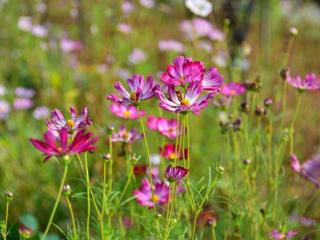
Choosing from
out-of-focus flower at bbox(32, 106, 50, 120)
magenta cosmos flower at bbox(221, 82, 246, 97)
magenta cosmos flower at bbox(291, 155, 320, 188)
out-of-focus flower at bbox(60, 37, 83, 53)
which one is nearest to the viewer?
magenta cosmos flower at bbox(291, 155, 320, 188)

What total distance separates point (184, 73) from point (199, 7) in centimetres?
135

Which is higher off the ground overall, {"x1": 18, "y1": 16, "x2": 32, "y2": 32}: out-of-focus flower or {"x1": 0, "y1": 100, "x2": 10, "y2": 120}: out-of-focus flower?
{"x1": 18, "y1": 16, "x2": 32, "y2": 32}: out-of-focus flower

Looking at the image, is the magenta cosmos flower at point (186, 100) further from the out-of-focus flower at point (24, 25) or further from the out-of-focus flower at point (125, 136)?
the out-of-focus flower at point (24, 25)

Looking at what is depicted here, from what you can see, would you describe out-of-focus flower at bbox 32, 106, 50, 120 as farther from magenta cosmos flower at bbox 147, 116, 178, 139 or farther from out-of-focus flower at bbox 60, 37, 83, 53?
magenta cosmos flower at bbox 147, 116, 178, 139

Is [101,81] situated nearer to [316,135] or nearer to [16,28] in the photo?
[16,28]

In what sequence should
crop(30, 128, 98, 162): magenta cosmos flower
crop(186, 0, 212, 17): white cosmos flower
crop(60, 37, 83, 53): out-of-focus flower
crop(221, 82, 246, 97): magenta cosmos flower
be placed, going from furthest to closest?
1. crop(60, 37, 83, 53): out-of-focus flower
2. crop(186, 0, 212, 17): white cosmos flower
3. crop(221, 82, 246, 97): magenta cosmos flower
4. crop(30, 128, 98, 162): magenta cosmos flower

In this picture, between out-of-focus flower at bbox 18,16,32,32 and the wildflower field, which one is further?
out-of-focus flower at bbox 18,16,32,32

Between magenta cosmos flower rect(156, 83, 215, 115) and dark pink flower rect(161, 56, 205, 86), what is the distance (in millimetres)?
11

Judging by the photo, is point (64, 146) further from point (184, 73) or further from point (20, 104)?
point (20, 104)

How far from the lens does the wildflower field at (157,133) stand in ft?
3.25

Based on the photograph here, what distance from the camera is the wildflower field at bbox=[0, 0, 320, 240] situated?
992 mm

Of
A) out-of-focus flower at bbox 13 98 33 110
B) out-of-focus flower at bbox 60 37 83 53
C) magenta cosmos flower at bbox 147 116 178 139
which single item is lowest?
out-of-focus flower at bbox 13 98 33 110

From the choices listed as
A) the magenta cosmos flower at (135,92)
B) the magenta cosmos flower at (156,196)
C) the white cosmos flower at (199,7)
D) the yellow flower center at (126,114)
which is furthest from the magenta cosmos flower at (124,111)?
the white cosmos flower at (199,7)

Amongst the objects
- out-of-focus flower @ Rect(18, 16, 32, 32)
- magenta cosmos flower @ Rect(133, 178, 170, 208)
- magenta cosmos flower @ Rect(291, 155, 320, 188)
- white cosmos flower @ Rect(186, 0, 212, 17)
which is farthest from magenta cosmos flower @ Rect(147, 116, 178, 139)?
out-of-focus flower @ Rect(18, 16, 32, 32)
